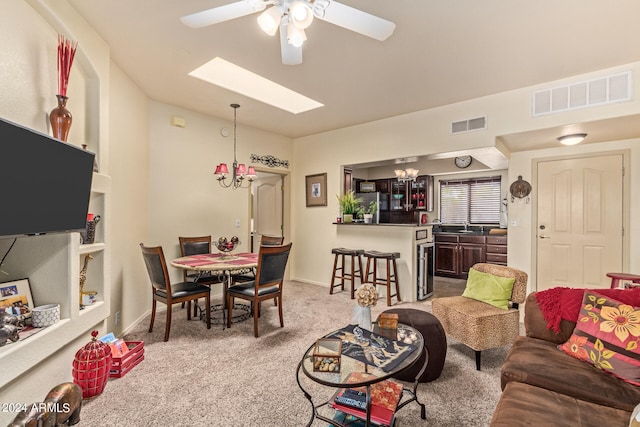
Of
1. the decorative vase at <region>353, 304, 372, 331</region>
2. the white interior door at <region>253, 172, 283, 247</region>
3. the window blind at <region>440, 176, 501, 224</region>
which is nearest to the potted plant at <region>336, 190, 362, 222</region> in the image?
the white interior door at <region>253, 172, 283, 247</region>

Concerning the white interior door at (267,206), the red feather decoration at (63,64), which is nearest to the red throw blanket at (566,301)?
the red feather decoration at (63,64)

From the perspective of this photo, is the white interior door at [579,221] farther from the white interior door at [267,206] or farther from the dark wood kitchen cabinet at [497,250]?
the white interior door at [267,206]

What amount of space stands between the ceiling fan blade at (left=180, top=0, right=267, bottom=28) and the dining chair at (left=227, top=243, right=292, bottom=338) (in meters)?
2.03

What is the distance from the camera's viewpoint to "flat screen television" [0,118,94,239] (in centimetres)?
125

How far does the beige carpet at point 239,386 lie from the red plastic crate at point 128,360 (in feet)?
0.17

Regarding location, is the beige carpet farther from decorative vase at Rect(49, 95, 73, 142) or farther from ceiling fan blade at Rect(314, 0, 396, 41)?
ceiling fan blade at Rect(314, 0, 396, 41)

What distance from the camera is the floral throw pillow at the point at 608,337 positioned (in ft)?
5.17

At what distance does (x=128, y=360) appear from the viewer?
7.85ft

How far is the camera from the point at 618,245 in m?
3.88

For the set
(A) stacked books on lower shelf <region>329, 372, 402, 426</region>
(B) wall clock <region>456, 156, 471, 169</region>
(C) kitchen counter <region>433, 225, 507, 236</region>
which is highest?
(B) wall clock <region>456, 156, 471, 169</region>

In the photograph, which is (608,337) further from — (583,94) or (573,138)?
(573,138)

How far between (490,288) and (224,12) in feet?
9.75

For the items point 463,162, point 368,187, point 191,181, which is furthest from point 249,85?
point 463,162

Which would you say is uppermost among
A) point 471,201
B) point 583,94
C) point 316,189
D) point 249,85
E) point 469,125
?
point 249,85
